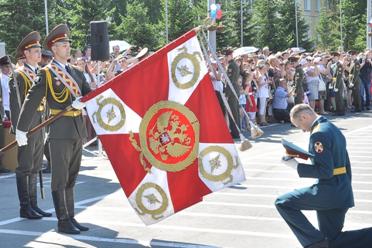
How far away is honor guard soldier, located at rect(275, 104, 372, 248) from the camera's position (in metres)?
5.83

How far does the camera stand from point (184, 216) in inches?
320

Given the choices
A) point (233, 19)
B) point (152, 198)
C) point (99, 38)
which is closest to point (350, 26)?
point (233, 19)

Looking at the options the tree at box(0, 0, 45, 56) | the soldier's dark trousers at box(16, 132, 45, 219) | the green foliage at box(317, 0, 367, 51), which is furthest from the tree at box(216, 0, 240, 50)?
the soldier's dark trousers at box(16, 132, 45, 219)

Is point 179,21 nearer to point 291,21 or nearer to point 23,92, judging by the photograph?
point 291,21

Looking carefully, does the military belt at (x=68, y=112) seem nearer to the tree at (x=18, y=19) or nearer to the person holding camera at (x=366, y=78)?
the person holding camera at (x=366, y=78)

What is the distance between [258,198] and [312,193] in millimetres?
3239

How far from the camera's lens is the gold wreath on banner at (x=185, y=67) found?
21.8ft

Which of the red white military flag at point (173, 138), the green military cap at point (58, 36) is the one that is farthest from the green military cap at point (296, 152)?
the green military cap at point (58, 36)

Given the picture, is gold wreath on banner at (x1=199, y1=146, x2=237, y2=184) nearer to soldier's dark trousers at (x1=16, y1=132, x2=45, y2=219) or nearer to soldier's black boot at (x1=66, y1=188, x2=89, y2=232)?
soldier's black boot at (x1=66, y1=188, x2=89, y2=232)

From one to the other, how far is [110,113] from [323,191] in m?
2.28

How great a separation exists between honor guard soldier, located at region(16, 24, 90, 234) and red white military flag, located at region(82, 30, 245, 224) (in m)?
0.78

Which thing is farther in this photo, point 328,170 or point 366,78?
point 366,78

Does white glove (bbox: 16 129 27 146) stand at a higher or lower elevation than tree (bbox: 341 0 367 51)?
lower

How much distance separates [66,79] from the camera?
285 inches
